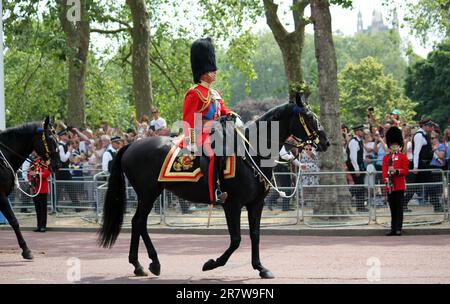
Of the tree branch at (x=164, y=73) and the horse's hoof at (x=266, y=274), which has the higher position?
the tree branch at (x=164, y=73)

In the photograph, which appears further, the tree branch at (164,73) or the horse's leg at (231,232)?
the tree branch at (164,73)

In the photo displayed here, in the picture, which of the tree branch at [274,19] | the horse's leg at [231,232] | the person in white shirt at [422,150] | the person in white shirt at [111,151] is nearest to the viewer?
the horse's leg at [231,232]

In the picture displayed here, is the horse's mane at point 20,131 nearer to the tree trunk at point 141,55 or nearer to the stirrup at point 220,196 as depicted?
the stirrup at point 220,196

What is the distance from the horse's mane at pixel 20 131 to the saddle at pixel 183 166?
3574 mm

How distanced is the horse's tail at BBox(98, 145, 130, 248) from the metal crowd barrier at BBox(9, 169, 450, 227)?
21.0 ft

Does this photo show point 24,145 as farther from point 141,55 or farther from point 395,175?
point 141,55

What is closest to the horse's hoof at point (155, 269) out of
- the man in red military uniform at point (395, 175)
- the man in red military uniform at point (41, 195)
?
the man in red military uniform at point (395, 175)

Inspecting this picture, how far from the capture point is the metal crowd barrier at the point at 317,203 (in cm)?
1756

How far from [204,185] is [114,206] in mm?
1516

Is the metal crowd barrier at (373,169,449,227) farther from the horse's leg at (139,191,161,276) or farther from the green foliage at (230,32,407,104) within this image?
the green foliage at (230,32,407,104)

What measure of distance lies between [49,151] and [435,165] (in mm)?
8565

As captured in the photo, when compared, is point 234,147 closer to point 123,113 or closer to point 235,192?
point 235,192

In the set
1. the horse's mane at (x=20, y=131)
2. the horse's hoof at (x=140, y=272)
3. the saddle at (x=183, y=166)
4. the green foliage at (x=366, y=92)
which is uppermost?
the green foliage at (x=366, y=92)

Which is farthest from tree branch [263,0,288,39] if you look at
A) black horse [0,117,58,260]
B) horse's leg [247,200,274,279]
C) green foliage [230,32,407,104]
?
green foliage [230,32,407,104]
